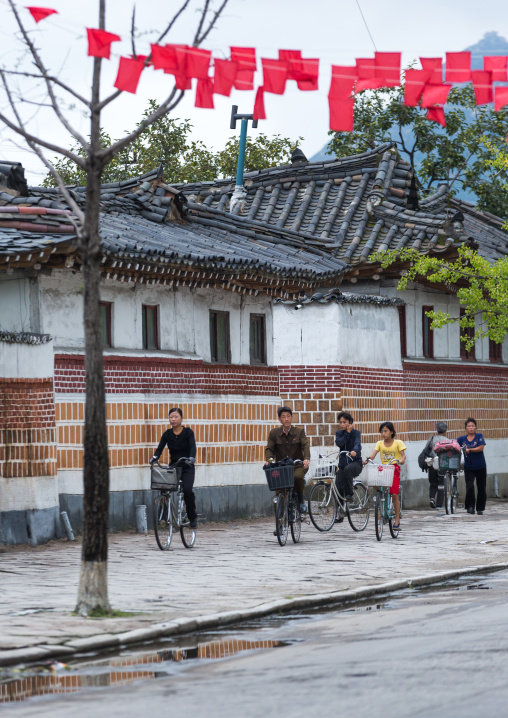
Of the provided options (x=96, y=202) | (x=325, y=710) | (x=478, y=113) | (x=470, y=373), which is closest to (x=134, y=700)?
(x=325, y=710)

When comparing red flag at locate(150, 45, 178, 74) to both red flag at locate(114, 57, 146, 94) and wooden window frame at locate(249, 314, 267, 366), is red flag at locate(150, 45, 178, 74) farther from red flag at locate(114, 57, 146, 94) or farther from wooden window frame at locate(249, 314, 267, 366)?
wooden window frame at locate(249, 314, 267, 366)

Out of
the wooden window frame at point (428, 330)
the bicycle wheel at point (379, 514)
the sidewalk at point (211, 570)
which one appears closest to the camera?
the sidewalk at point (211, 570)

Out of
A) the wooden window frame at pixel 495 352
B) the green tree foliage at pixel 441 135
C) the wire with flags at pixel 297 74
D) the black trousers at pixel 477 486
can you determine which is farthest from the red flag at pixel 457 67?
the green tree foliage at pixel 441 135

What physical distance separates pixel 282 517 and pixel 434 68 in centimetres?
698

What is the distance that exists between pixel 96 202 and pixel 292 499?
25.0 ft

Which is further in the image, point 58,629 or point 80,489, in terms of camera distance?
point 80,489

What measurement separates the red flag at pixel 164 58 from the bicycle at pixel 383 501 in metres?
8.06

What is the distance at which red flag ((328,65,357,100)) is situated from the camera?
12.6 metres

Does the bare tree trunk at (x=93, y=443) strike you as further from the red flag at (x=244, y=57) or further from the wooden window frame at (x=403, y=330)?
the wooden window frame at (x=403, y=330)

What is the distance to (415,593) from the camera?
12.5 m

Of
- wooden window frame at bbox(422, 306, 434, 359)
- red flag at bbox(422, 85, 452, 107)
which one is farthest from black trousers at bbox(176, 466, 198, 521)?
wooden window frame at bbox(422, 306, 434, 359)

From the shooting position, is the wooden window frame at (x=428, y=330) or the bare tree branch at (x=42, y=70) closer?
the bare tree branch at (x=42, y=70)

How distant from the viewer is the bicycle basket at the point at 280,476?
1681 cm

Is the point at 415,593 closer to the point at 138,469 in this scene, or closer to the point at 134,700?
the point at 134,700
